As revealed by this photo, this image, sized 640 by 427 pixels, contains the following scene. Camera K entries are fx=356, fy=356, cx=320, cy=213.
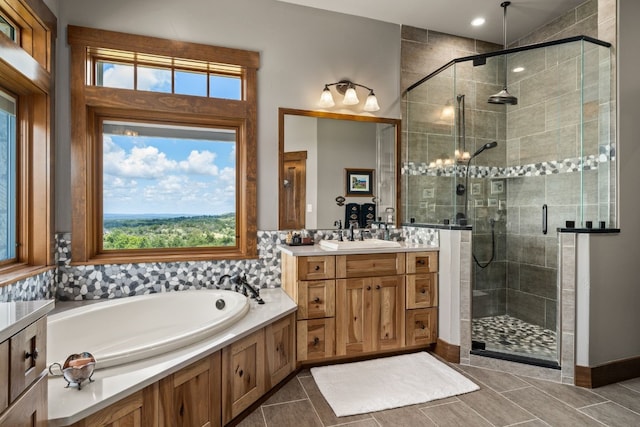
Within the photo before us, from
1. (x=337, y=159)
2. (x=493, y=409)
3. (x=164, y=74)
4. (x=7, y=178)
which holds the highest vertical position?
(x=164, y=74)

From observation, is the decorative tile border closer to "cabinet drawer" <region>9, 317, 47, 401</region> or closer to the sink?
the sink

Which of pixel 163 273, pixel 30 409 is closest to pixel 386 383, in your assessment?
pixel 163 273

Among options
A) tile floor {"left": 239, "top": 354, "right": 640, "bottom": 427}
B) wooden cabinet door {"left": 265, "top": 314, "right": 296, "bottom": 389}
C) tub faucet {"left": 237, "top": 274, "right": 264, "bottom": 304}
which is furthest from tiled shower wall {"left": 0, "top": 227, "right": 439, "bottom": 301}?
tile floor {"left": 239, "top": 354, "right": 640, "bottom": 427}

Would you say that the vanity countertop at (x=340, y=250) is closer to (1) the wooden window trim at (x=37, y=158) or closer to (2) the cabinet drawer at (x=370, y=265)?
(2) the cabinet drawer at (x=370, y=265)

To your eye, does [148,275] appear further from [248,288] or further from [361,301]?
[361,301]

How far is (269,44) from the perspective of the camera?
3.12m

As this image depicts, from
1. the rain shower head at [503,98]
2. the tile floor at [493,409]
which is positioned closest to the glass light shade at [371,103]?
the rain shower head at [503,98]

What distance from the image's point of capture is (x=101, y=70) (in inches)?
111

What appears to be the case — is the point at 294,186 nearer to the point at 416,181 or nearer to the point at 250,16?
the point at 416,181

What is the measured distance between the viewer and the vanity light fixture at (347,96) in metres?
3.20

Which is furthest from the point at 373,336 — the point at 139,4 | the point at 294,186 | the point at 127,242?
the point at 139,4

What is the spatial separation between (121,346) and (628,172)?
379 cm

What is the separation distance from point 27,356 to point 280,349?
5.21ft

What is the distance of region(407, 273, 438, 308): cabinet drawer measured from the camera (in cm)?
295
